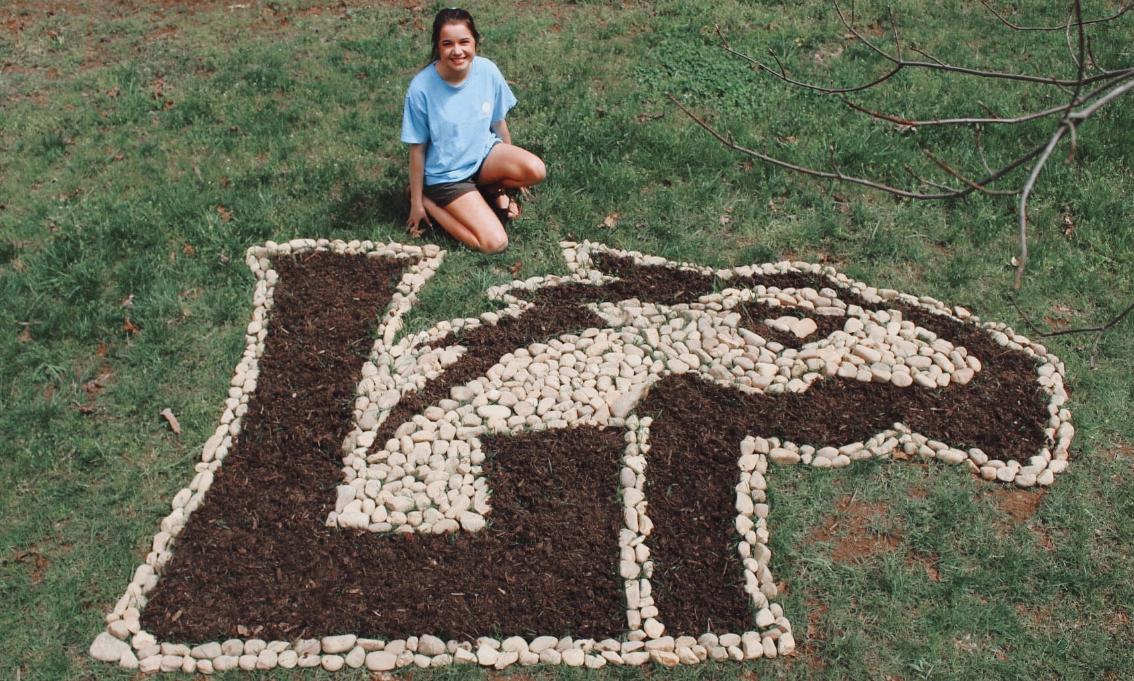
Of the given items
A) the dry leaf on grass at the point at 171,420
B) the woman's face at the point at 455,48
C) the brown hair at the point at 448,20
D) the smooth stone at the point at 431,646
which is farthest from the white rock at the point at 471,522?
the brown hair at the point at 448,20

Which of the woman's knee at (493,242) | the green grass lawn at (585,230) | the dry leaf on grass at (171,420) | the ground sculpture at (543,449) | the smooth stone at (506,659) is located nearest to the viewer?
the smooth stone at (506,659)

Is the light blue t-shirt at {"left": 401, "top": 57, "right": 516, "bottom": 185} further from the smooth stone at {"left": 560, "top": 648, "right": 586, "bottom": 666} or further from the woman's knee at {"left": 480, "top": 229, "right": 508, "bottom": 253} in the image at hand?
the smooth stone at {"left": 560, "top": 648, "right": 586, "bottom": 666}

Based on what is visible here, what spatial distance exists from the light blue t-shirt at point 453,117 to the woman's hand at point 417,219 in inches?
7.6

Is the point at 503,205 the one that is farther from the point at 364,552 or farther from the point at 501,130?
the point at 364,552

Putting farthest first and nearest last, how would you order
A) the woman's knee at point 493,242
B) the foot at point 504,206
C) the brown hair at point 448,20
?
the foot at point 504,206 → the woman's knee at point 493,242 → the brown hair at point 448,20

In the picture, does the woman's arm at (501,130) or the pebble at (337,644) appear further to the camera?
the woman's arm at (501,130)

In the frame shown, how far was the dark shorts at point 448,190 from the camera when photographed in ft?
21.1

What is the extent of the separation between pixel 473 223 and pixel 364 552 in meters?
2.63

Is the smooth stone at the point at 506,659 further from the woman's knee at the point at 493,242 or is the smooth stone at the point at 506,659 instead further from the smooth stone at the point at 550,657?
the woman's knee at the point at 493,242

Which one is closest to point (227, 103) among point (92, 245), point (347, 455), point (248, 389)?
point (92, 245)

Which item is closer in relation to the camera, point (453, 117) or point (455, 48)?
point (455, 48)

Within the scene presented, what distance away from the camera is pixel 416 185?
20.9 feet

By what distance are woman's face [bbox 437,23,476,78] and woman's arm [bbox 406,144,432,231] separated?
1.83 feet

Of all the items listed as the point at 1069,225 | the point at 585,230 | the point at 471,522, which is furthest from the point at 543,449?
the point at 1069,225
